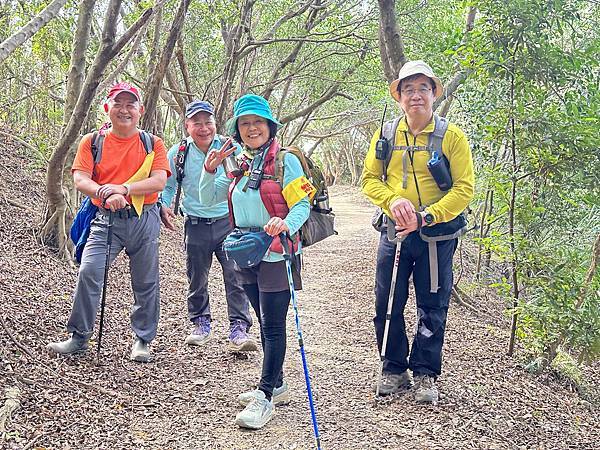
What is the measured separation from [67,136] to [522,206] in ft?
14.9

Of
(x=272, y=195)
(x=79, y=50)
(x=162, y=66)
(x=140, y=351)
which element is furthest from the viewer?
(x=162, y=66)

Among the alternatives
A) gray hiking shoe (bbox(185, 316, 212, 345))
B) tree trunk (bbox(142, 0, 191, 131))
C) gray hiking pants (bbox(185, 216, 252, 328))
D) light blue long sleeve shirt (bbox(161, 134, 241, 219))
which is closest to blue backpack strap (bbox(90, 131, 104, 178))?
light blue long sleeve shirt (bbox(161, 134, 241, 219))

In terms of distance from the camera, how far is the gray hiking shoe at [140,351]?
5.08 meters

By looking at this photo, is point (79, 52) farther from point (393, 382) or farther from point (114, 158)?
point (393, 382)

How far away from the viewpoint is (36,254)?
738 cm

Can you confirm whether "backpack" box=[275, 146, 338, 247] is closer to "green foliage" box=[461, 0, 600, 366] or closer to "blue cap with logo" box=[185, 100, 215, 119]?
"blue cap with logo" box=[185, 100, 215, 119]

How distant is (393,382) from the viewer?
182 inches

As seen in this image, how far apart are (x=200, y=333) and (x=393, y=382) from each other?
2044 millimetres

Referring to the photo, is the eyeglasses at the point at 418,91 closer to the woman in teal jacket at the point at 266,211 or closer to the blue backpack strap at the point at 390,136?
the blue backpack strap at the point at 390,136

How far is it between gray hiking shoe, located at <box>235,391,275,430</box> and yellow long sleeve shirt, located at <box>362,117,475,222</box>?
1.57 metres

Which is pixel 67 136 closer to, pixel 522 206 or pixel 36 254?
pixel 36 254

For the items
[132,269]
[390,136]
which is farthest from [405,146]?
[132,269]

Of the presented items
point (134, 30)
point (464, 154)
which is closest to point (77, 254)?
point (134, 30)

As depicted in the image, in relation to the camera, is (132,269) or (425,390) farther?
(132,269)
